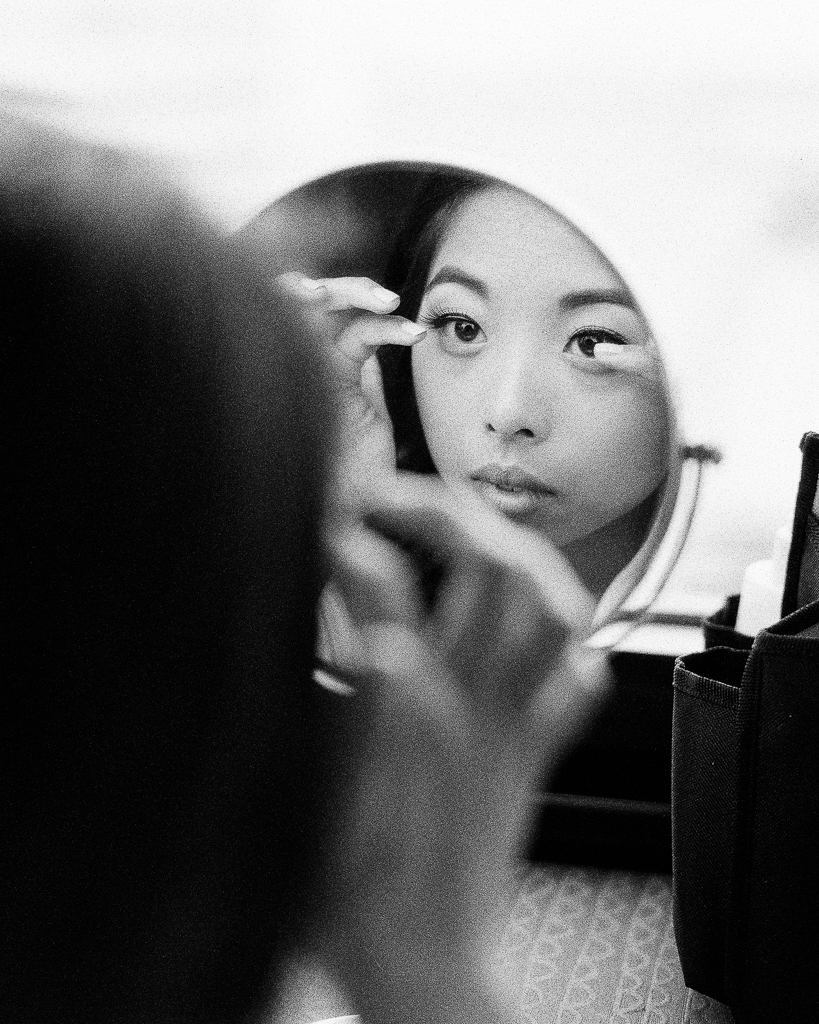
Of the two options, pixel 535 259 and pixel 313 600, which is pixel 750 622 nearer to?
pixel 535 259

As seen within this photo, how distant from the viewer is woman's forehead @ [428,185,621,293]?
0.82 meters

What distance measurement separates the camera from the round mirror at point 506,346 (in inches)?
31.1

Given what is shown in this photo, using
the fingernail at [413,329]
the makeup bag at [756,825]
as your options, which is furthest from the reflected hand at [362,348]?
the makeup bag at [756,825]

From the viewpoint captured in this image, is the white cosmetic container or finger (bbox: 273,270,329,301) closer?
finger (bbox: 273,270,329,301)

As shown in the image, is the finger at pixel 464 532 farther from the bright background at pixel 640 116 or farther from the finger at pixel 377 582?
the bright background at pixel 640 116

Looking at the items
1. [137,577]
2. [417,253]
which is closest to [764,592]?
[417,253]

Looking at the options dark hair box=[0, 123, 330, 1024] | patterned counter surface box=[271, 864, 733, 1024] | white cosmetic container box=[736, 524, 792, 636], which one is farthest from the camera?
white cosmetic container box=[736, 524, 792, 636]

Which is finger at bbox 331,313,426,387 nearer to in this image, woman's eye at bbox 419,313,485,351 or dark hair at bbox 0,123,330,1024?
woman's eye at bbox 419,313,485,351

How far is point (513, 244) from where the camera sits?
0.82 m

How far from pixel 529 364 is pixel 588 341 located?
0.05 m

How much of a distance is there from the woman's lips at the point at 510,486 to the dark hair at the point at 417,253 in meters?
0.05

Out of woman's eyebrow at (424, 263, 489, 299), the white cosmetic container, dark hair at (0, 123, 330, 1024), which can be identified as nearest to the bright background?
the white cosmetic container

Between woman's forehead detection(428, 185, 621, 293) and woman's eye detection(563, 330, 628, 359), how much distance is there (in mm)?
36

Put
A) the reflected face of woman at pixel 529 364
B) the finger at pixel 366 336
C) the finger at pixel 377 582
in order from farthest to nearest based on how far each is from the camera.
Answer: the reflected face of woman at pixel 529 364 → the finger at pixel 366 336 → the finger at pixel 377 582
